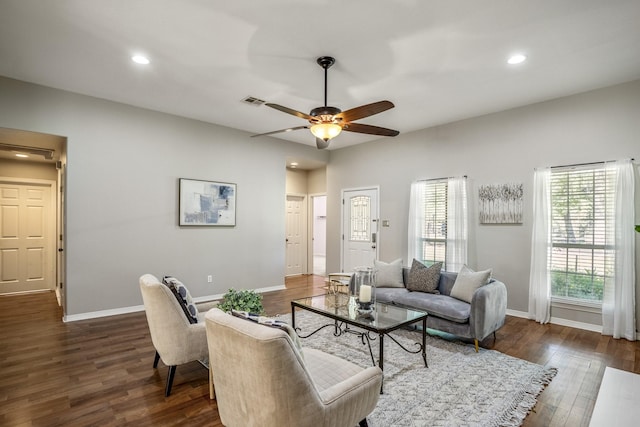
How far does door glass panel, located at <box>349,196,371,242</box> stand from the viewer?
6666 millimetres

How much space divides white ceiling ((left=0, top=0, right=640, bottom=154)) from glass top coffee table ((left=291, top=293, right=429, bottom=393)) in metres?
2.54

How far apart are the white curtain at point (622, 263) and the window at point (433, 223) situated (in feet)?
6.75

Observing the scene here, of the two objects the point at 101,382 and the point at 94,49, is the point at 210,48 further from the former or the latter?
the point at 101,382

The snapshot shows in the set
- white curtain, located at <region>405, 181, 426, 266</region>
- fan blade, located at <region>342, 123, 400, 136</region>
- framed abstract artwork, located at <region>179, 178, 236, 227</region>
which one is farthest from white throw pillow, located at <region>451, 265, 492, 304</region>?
framed abstract artwork, located at <region>179, 178, 236, 227</region>

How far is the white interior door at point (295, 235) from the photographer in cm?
818

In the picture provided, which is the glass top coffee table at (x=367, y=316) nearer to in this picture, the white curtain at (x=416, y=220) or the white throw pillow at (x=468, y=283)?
the white throw pillow at (x=468, y=283)

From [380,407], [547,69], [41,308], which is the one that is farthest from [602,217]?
[41,308]

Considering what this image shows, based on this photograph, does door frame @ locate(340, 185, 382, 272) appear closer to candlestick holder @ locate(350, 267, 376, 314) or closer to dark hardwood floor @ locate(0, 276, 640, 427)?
dark hardwood floor @ locate(0, 276, 640, 427)

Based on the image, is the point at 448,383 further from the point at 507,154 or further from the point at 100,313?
the point at 100,313

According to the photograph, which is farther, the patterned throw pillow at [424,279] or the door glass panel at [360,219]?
the door glass panel at [360,219]

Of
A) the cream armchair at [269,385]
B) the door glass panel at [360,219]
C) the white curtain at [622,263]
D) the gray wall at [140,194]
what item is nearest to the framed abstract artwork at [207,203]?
the gray wall at [140,194]

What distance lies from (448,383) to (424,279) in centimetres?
168

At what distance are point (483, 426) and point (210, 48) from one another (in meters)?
3.82

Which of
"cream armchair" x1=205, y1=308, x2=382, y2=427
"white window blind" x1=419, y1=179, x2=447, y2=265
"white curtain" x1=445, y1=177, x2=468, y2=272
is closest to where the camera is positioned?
"cream armchair" x1=205, y1=308, x2=382, y2=427
